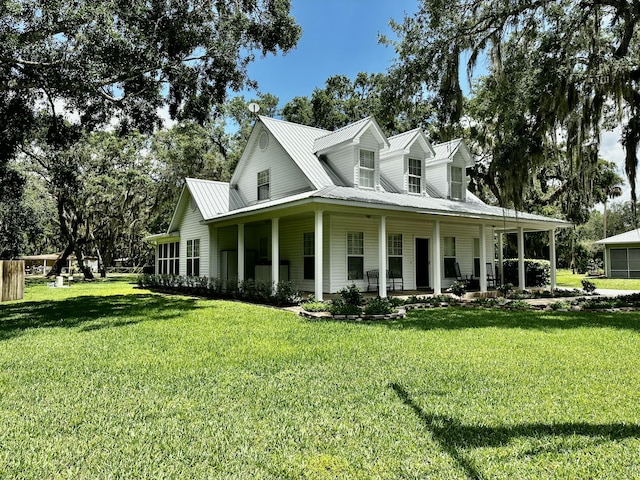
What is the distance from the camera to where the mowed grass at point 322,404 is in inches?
115

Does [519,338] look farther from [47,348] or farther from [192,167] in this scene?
[192,167]

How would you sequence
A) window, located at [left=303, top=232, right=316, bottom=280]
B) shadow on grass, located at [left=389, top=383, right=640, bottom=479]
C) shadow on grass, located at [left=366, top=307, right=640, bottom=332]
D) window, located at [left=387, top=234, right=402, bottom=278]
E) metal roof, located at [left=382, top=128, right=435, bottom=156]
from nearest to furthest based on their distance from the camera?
shadow on grass, located at [left=389, top=383, right=640, bottom=479]
shadow on grass, located at [left=366, top=307, right=640, bottom=332]
window, located at [left=303, top=232, right=316, bottom=280]
metal roof, located at [left=382, top=128, right=435, bottom=156]
window, located at [left=387, top=234, right=402, bottom=278]

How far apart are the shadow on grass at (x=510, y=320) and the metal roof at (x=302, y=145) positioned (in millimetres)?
5779

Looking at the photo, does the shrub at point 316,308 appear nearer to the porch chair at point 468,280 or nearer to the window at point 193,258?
the porch chair at point 468,280

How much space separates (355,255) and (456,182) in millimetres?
6515

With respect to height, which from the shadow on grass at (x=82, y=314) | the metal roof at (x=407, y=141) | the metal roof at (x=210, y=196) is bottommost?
the shadow on grass at (x=82, y=314)

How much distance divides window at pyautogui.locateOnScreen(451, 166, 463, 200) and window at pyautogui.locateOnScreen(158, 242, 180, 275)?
13.4m

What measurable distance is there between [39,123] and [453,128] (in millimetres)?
13559

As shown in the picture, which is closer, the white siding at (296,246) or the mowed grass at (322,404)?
the mowed grass at (322,404)

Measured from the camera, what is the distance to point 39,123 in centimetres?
1395

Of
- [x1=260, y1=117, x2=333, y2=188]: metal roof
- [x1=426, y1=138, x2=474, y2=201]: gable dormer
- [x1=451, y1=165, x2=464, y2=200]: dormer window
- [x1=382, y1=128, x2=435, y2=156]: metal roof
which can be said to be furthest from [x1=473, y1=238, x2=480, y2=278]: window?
[x1=260, y1=117, x2=333, y2=188]: metal roof

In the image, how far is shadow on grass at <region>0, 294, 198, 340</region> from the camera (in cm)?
903

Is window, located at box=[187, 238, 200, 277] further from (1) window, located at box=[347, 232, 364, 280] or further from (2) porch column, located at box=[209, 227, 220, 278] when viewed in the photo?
(1) window, located at box=[347, 232, 364, 280]

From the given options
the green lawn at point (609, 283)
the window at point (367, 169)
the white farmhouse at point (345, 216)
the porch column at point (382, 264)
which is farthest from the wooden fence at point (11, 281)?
the green lawn at point (609, 283)
